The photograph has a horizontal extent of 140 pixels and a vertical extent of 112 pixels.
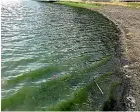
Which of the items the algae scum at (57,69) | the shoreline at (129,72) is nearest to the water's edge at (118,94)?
the shoreline at (129,72)

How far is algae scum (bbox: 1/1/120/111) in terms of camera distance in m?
22.9

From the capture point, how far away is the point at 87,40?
147 feet

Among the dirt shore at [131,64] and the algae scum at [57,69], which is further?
the dirt shore at [131,64]

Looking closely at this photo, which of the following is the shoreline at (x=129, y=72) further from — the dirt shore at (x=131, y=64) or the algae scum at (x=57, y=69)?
the algae scum at (x=57, y=69)

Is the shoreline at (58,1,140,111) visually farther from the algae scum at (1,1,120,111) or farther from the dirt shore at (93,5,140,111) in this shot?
the algae scum at (1,1,120,111)

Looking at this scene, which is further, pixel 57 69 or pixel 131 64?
pixel 131 64

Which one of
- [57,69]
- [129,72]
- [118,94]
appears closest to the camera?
[118,94]

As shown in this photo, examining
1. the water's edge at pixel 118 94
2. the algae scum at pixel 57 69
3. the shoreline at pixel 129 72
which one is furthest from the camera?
the shoreline at pixel 129 72

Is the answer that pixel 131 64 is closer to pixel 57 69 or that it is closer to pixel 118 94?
pixel 118 94

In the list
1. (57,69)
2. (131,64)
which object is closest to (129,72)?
(131,64)

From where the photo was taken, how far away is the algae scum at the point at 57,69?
2286 centimetres

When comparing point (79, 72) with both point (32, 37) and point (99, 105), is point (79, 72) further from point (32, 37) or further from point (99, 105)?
point (32, 37)

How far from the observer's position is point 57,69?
30.1 metres

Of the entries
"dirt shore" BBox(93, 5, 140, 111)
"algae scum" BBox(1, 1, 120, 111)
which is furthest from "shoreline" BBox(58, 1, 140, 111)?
"algae scum" BBox(1, 1, 120, 111)
